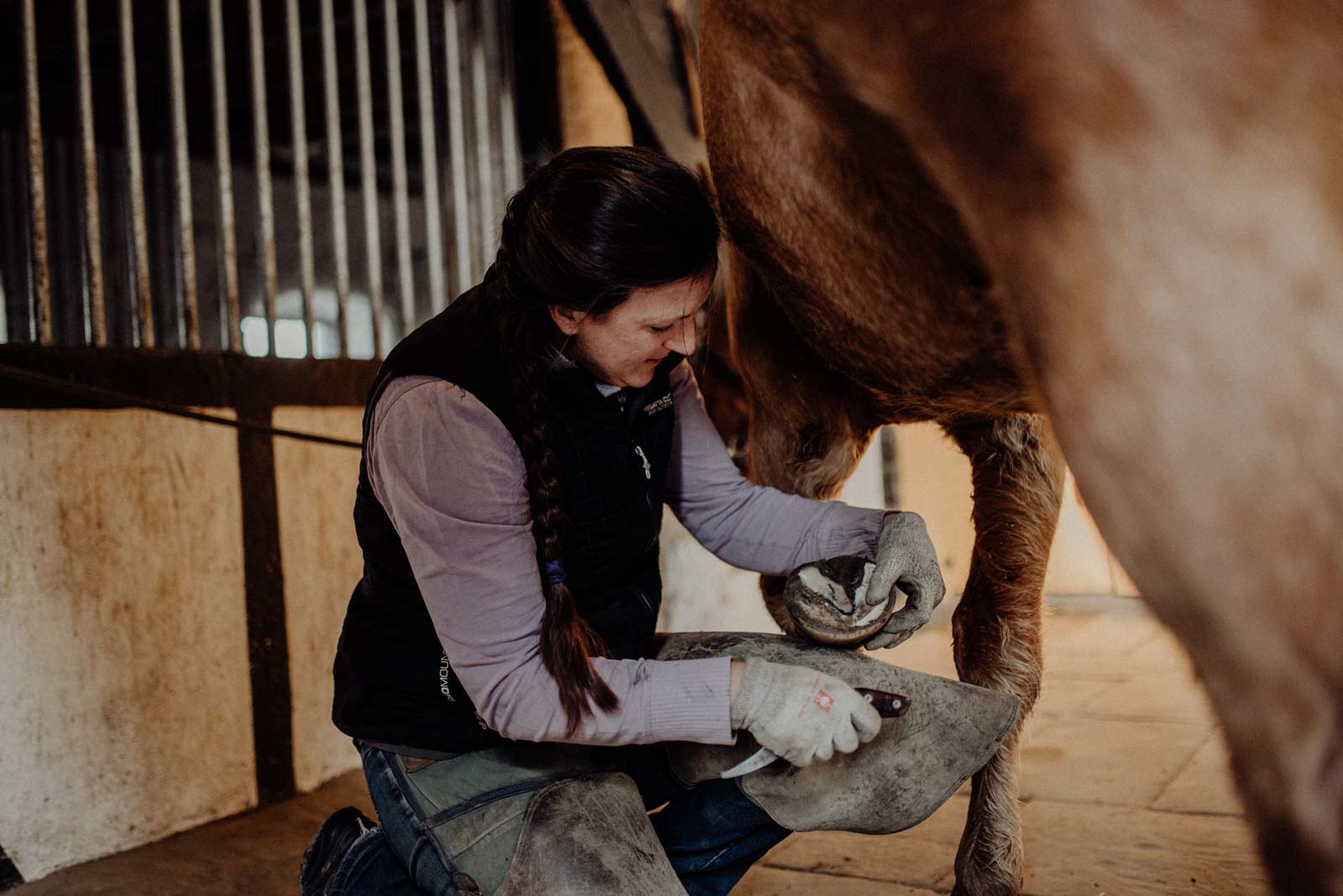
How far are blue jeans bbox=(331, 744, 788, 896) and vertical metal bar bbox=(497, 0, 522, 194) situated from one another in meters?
2.52

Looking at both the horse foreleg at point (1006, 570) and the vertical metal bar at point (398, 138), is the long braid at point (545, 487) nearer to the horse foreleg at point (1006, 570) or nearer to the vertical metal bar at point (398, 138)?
the horse foreleg at point (1006, 570)

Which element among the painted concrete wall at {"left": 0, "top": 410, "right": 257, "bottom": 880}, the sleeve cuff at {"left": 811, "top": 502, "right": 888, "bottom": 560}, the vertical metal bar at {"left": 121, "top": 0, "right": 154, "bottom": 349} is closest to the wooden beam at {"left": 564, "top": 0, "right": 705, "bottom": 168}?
the vertical metal bar at {"left": 121, "top": 0, "right": 154, "bottom": 349}

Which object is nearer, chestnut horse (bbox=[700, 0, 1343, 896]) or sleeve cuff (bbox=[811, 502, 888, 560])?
chestnut horse (bbox=[700, 0, 1343, 896])

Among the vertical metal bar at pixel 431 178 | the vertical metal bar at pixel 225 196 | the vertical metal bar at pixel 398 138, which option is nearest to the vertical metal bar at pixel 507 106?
the vertical metal bar at pixel 431 178

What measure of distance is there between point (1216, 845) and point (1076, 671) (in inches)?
68.2

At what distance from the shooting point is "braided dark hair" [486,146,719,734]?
3.94ft

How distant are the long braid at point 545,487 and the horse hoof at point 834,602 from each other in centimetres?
33

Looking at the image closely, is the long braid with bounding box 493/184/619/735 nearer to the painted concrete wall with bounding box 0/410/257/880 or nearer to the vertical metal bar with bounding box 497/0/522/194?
the painted concrete wall with bounding box 0/410/257/880

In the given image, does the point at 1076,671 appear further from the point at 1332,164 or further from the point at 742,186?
the point at 1332,164

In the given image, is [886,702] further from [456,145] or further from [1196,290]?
[456,145]

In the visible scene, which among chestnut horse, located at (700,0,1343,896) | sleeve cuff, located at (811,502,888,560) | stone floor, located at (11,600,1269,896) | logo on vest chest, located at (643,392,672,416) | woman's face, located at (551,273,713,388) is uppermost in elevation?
chestnut horse, located at (700,0,1343,896)

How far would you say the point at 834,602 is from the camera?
1490mm

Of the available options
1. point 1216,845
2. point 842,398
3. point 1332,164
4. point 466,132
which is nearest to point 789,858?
point 1216,845

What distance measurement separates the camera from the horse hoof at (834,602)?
146 centimetres
